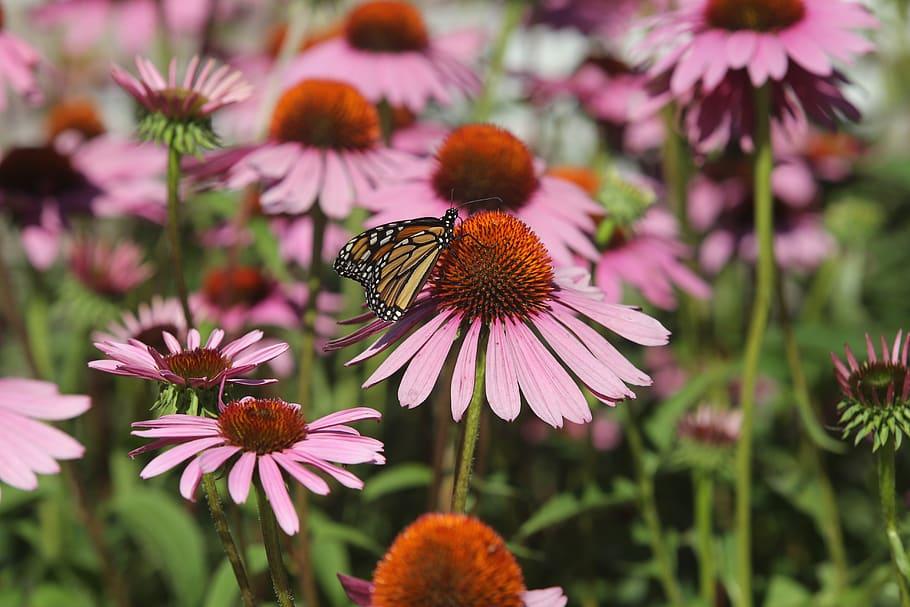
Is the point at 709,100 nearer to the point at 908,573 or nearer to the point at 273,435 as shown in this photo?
the point at 908,573

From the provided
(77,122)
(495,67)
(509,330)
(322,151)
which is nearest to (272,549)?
(509,330)

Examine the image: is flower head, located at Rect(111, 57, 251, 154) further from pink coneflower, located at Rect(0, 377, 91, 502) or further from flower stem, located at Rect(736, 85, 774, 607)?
flower stem, located at Rect(736, 85, 774, 607)

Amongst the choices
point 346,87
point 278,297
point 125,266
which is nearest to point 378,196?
point 346,87

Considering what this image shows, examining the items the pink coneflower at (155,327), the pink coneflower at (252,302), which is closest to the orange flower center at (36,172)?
the pink coneflower at (252,302)

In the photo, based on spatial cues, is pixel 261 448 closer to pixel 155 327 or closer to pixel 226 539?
pixel 226 539

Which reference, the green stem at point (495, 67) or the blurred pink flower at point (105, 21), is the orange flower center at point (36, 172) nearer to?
the green stem at point (495, 67)

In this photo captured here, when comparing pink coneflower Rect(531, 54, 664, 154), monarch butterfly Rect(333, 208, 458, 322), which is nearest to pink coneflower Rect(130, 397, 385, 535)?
monarch butterfly Rect(333, 208, 458, 322)
